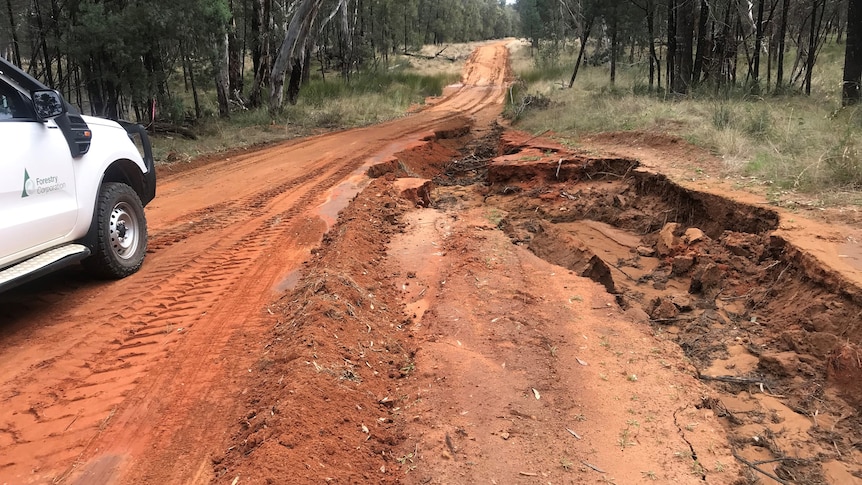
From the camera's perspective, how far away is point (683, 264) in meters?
6.58

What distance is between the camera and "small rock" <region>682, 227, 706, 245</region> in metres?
6.83

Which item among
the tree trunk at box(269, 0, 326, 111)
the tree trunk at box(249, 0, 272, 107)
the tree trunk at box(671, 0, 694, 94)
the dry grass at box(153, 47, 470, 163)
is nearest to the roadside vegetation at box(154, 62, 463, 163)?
the dry grass at box(153, 47, 470, 163)

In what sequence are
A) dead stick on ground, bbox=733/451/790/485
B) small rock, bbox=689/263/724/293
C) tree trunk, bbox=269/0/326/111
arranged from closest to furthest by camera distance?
1. dead stick on ground, bbox=733/451/790/485
2. small rock, bbox=689/263/724/293
3. tree trunk, bbox=269/0/326/111

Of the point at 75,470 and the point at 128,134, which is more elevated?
the point at 128,134

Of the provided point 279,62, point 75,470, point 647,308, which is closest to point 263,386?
point 75,470

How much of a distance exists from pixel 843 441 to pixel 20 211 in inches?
229

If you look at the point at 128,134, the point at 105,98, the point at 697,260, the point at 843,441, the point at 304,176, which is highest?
the point at 105,98

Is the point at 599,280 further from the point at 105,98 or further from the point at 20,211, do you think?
the point at 105,98

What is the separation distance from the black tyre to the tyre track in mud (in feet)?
0.50

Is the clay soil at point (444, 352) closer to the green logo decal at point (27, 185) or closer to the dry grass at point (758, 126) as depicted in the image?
the dry grass at point (758, 126)

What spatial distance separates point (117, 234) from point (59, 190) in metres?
0.86

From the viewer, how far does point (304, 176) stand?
1024 cm

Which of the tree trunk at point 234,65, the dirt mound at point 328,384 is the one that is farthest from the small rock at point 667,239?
the tree trunk at point 234,65

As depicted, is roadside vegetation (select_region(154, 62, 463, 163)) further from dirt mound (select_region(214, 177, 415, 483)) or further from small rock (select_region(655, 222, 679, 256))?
small rock (select_region(655, 222, 679, 256))
